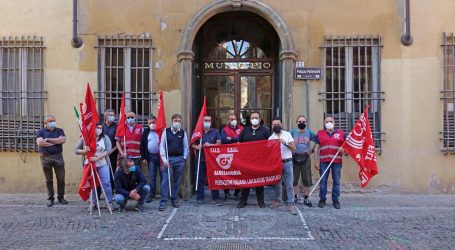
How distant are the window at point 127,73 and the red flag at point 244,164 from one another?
6.97 feet

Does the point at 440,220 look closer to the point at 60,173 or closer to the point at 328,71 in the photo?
the point at 328,71

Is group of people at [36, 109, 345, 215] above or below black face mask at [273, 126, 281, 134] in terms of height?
below

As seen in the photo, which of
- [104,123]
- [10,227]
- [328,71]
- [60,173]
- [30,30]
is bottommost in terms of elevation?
[10,227]

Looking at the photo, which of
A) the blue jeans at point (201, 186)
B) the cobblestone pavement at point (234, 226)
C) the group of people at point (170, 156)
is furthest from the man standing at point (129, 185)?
the blue jeans at point (201, 186)

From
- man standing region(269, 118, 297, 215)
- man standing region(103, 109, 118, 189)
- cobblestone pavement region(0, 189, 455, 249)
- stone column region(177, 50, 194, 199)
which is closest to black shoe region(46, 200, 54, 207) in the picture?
cobblestone pavement region(0, 189, 455, 249)

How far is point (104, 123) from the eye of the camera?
33.0ft

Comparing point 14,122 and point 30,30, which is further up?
point 30,30

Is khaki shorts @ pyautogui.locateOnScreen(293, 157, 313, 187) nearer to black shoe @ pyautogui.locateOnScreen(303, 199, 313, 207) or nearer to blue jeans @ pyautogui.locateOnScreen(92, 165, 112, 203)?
black shoe @ pyautogui.locateOnScreen(303, 199, 313, 207)

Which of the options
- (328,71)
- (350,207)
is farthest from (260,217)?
(328,71)

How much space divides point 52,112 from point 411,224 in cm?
772

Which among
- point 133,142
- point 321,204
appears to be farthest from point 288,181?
point 133,142

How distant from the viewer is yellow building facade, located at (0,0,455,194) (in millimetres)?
10156

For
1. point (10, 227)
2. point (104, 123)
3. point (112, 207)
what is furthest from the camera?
point (104, 123)

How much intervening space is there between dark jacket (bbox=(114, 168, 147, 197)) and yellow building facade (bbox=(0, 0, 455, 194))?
166 centimetres
